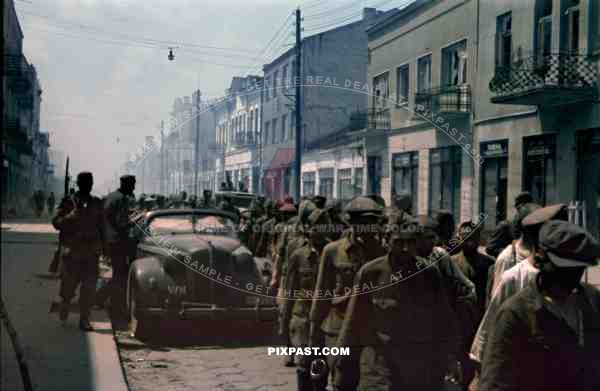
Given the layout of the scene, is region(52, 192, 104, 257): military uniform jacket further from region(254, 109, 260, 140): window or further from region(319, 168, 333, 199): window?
region(254, 109, 260, 140): window

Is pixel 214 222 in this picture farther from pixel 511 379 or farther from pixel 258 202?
pixel 511 379

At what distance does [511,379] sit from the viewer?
8.64 ft

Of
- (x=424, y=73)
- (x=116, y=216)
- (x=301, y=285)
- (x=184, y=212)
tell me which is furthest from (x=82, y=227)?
(x=424, y=73)

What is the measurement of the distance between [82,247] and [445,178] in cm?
1238

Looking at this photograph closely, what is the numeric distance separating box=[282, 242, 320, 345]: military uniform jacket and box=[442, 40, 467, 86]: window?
1498 cm

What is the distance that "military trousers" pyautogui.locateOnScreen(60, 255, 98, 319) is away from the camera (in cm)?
816

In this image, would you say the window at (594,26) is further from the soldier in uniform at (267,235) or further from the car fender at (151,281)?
the car fender at (151,281)

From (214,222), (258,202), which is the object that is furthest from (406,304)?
(258,202)

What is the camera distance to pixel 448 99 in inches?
784

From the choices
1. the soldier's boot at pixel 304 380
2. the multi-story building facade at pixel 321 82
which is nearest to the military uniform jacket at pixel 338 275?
the soldier's boot at pixel 304 380

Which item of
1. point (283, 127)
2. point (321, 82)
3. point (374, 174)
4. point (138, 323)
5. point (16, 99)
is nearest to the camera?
point (16, 99)

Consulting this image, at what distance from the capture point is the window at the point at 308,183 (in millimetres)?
22719

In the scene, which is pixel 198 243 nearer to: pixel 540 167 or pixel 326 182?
pixel 540 167

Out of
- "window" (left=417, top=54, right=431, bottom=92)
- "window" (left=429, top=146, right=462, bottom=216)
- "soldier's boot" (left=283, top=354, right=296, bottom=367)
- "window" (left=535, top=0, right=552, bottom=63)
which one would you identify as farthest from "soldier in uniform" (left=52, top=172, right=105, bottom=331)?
"window" (left=417, top=54, right=431, bottom=92)
